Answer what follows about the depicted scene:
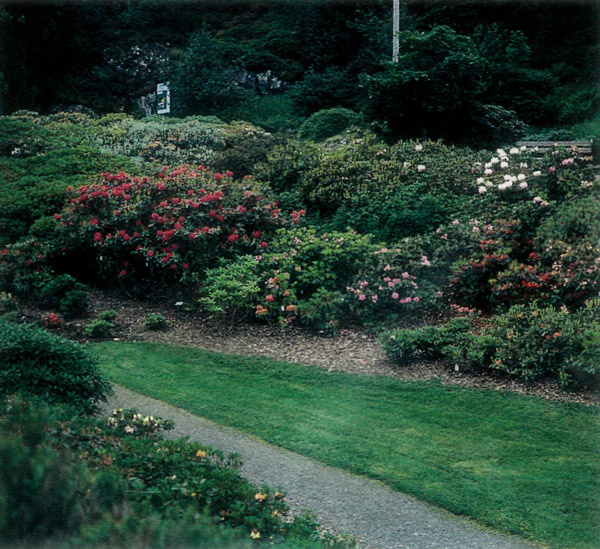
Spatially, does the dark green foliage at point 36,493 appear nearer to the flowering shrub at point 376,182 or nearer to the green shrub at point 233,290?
the green shrub at point 233,290

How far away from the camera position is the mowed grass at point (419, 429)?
4.92 m

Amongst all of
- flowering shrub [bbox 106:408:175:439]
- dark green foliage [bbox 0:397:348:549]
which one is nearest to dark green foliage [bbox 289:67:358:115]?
flowering shrub [bbox 106:408:175:439]

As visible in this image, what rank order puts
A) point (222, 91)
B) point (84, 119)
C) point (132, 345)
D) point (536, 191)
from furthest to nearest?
point (222, 91), point (84, 119), point (536, 191), point (132, 345)

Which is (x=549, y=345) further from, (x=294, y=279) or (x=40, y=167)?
(x=40, y=167)

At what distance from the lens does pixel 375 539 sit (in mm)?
4438

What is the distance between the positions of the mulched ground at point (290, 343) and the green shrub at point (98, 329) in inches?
4.2

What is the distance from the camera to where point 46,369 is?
16.7ft

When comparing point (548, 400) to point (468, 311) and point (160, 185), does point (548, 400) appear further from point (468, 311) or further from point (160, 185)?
point (160, 185)

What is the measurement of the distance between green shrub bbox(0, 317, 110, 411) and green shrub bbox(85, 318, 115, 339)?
2.72 meters

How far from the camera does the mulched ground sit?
273 inches

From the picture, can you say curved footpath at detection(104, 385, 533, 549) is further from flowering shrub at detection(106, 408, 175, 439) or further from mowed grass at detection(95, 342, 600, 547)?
flowering shrub at detection(106, 408, 175, 439)

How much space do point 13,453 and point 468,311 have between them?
6660 mm

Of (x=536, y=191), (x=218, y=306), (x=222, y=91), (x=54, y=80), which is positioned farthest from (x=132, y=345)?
(x=54, y=80)

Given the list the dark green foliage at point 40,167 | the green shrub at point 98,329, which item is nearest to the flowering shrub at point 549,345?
the green shrub at point 98,329
